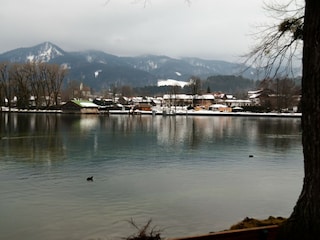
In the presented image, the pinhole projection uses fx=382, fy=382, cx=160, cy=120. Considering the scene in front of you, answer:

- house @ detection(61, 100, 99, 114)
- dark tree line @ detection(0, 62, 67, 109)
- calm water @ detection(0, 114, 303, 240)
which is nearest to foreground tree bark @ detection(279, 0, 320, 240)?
calm water @ detection(0, 114, 303, 240)

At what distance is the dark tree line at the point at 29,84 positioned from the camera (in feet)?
349

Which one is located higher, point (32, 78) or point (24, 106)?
point (32, 78)

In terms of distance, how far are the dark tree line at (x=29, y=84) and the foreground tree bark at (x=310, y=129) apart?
109m

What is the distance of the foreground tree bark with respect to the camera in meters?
4.84

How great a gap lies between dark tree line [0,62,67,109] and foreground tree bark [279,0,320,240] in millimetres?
108609

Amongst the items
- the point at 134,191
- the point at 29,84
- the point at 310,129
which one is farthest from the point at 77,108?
the point at 310,129

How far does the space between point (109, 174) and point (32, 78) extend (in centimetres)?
9965

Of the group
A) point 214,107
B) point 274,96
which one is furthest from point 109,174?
point 214,107

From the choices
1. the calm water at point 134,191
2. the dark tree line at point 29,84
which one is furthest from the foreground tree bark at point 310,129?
the dark tree line at point 29,84

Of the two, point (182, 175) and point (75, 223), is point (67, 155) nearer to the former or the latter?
point (182, 175)

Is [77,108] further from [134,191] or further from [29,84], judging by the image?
[134,191]

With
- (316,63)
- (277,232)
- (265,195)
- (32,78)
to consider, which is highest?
(32,78)

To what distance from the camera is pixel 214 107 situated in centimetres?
13338

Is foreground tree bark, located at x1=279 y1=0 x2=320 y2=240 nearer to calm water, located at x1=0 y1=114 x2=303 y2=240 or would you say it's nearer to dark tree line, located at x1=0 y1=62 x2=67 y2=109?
calm water, located at x1=0 y1=114 x2=303 y2=240
